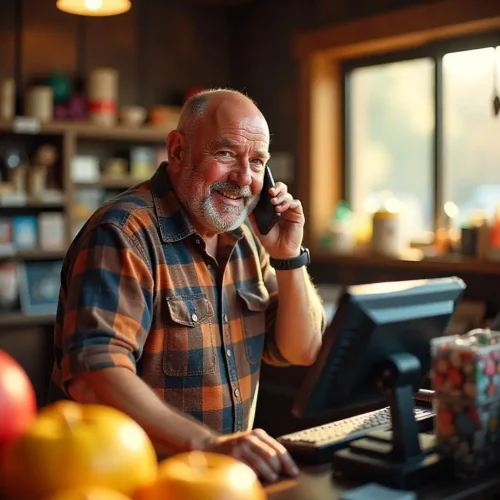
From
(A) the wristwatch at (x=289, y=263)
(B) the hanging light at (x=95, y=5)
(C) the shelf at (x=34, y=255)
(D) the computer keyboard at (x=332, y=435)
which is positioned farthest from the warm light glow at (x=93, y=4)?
(D) the computer keyboard at (x=332, y=435)

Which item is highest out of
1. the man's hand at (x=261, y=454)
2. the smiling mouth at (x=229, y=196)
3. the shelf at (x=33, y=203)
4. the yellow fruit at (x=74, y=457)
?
the shelf at (x=33, y=203)

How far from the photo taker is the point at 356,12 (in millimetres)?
4363

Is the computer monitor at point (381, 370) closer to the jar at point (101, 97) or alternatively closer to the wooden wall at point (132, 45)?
the jar at point (101, 97)

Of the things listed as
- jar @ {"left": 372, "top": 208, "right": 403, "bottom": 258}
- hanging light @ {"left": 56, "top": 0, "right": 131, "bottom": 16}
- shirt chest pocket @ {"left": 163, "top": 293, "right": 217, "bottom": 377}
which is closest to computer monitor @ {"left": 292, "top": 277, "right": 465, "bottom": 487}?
shirt chest pocket @ {"left": 163, "top": 293, "right": 217, "bottom": 377}

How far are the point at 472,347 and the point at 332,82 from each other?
3.58m

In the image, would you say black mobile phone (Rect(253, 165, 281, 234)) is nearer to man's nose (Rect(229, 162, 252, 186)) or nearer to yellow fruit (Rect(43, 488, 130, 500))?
man's nose (Rect(229, 162, 252, 186))

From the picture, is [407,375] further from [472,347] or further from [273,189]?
[273,189]

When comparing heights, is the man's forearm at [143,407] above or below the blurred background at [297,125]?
below

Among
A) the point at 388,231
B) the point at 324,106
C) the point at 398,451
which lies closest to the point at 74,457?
the point at 398,451

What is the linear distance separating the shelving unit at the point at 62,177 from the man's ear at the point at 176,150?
2.23 metres

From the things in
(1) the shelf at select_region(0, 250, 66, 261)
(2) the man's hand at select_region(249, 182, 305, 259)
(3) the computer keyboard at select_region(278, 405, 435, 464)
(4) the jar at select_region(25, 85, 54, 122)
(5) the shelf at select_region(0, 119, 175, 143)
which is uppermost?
(4) the jar at select_region(25, 85, 54, 122)

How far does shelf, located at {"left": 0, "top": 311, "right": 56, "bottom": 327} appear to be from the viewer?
406 centimetres

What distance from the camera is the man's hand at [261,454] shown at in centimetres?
131

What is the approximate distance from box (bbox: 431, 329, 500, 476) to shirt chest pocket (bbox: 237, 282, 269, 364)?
82 cm
